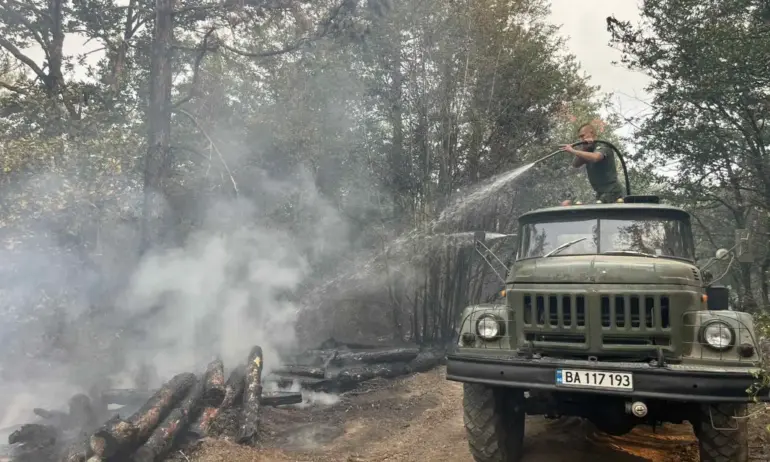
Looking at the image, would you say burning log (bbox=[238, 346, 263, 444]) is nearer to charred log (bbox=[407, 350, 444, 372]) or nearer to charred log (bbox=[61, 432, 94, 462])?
charred log (bbox=[61, 432, 94, 462])

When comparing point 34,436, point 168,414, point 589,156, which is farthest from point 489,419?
point 34,436

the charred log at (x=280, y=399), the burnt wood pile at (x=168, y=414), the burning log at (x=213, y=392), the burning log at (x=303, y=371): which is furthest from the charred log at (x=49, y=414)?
the burning log at (x=303, y=371)

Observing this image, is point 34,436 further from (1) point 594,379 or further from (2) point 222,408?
(1) point 594,379

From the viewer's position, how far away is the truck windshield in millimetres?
5797

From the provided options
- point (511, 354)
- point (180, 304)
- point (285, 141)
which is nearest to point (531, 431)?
point (511, 354)

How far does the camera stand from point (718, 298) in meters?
6.34

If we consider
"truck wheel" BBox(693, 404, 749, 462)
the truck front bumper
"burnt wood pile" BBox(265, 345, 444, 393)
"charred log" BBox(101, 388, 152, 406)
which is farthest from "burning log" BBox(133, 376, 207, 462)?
"truck wheel" BBox(693, 404, 749, 462)

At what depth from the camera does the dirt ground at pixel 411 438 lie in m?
6.05

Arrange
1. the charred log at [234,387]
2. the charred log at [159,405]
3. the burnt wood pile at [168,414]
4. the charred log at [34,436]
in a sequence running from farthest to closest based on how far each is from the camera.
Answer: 1. the charred log at [234,387]
2. the charred log at [34,436]
3. the charred log at [159,405]
4. the burnt wood pile at [168,414]

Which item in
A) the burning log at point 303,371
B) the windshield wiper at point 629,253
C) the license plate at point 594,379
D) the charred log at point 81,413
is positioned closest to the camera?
the license plate at point 594,379

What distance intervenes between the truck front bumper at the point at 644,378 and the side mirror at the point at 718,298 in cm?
205

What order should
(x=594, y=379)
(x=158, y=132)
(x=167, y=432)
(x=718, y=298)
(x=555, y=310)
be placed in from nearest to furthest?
1. (x=594, y=379)
2. (x=555, y=310)
3. (x=718, y=298)
4. (x=167, y=432)
5. (x=158, y=132)

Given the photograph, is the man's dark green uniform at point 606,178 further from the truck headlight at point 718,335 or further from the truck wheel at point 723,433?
the truck wheel at point 723,433

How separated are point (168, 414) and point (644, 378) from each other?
5.91 m
